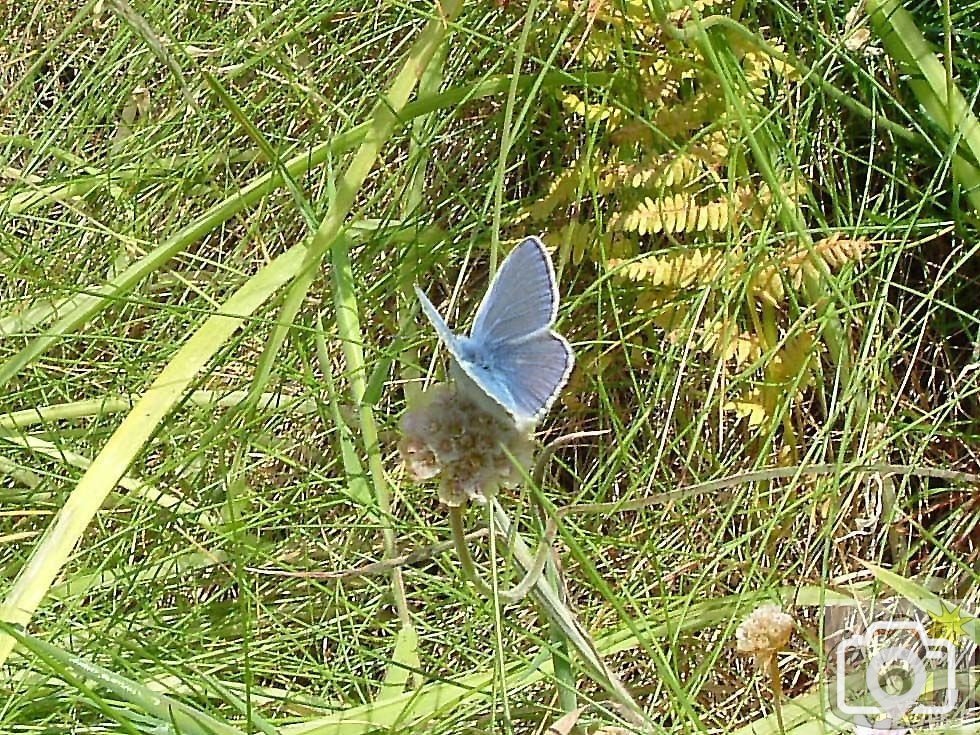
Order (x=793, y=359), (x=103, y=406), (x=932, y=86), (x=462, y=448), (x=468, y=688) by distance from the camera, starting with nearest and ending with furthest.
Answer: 1. (x=462, y=448)
2. (x=468, y=688)
3. (x=932, y=86)
4. (x=793, y=359)
5. (x=103, y=406)

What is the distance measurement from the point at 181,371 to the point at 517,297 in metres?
0.38

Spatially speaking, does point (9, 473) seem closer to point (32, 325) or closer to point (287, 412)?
point (32, 325)

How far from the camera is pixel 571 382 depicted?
1383 millimetres

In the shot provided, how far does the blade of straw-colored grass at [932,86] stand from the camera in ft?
3.65

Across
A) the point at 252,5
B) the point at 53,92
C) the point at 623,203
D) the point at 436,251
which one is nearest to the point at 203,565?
the point at 436,251

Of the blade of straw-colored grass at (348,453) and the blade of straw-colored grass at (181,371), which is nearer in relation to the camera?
the blade of straw-colored grass at (181,371)

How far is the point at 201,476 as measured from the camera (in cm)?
137

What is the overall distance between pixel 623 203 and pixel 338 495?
1.74ft

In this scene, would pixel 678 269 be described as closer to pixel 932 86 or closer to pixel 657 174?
pixel 657 174

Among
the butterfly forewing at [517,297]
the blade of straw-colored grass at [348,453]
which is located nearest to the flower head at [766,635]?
the butterfly forewing at [517,297]

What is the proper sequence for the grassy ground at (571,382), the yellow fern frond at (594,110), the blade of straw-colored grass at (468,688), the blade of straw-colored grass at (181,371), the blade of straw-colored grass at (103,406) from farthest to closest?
the blade of straw-colored grass at (103,406) → the yellow fern frond at (594,110) → the grassy ground at (571,382) → the blade of straw-colored grass at (468,688) → the blade of straw-colored grass at (181,371)

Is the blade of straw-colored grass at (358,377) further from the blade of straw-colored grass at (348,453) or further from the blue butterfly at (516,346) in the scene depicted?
the blue butterfly at (516,346)

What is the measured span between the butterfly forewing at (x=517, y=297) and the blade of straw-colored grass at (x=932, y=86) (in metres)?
0.56

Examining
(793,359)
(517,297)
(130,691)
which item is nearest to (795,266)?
(793,359)
